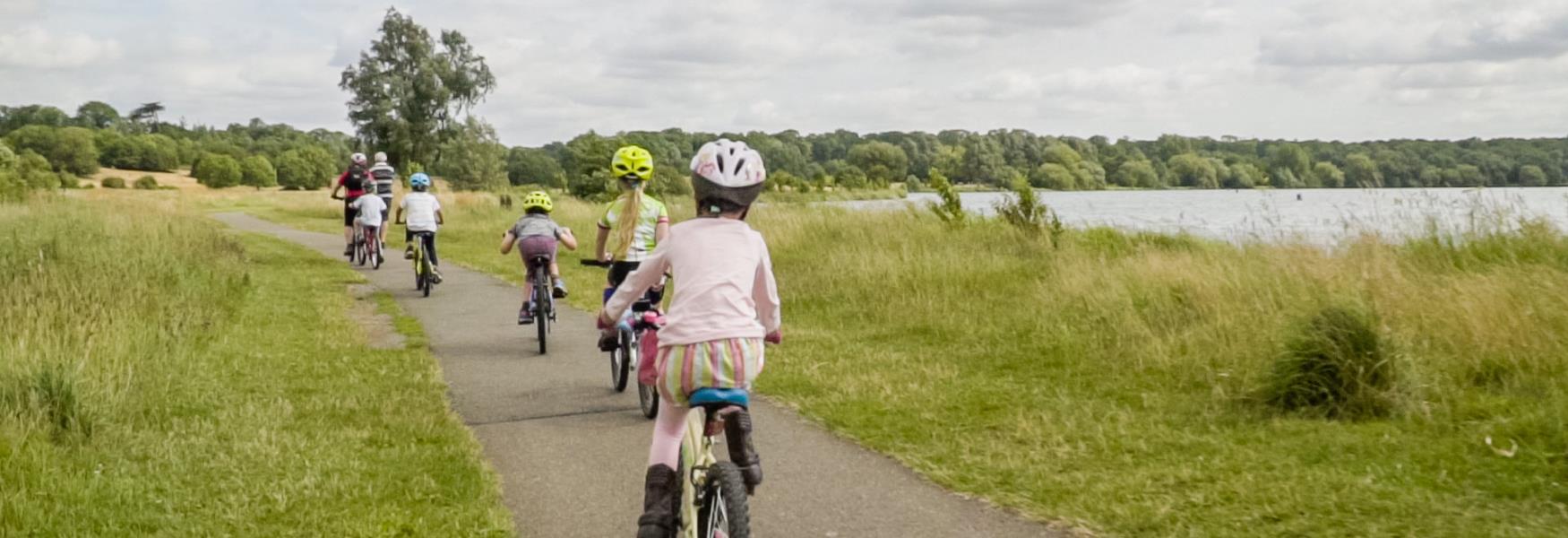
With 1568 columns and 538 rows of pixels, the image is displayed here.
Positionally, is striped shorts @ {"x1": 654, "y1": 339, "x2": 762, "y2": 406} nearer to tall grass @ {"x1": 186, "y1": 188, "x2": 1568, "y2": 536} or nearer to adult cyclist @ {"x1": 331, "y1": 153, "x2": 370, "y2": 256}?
tall grass @ {"x1": 186, "y1": 188, "x2": 1568, "y2": 536}

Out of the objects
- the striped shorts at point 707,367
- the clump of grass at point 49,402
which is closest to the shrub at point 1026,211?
the clump of grass at point 49,402

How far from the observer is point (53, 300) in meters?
10.5

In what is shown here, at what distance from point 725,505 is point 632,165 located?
14.0ft

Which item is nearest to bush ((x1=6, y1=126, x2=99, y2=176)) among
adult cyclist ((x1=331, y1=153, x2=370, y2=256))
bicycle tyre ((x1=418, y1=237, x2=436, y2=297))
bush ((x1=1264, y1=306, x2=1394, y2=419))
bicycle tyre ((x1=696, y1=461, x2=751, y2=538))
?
adult cyclist ((x1=331, y1=153, x2=370, y2=256))

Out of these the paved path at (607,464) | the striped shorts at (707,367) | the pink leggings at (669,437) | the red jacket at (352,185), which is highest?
the red jacket at (352,185)

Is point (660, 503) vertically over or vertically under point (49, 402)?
over

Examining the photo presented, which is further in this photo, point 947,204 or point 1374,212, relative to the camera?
point 947,204

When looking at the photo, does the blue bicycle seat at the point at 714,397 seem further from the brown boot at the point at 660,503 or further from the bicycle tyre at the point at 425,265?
the bicycle tyre at the point at 425,265

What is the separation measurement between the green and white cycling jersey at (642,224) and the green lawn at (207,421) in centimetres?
156

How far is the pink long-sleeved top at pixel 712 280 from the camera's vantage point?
4230 mm

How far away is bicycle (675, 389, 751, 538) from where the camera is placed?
4000 millimetres

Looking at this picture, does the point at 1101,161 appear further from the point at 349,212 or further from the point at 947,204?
the point at 349,212

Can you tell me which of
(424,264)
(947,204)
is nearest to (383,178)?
(424,264)

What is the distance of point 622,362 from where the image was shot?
29.0 ft
